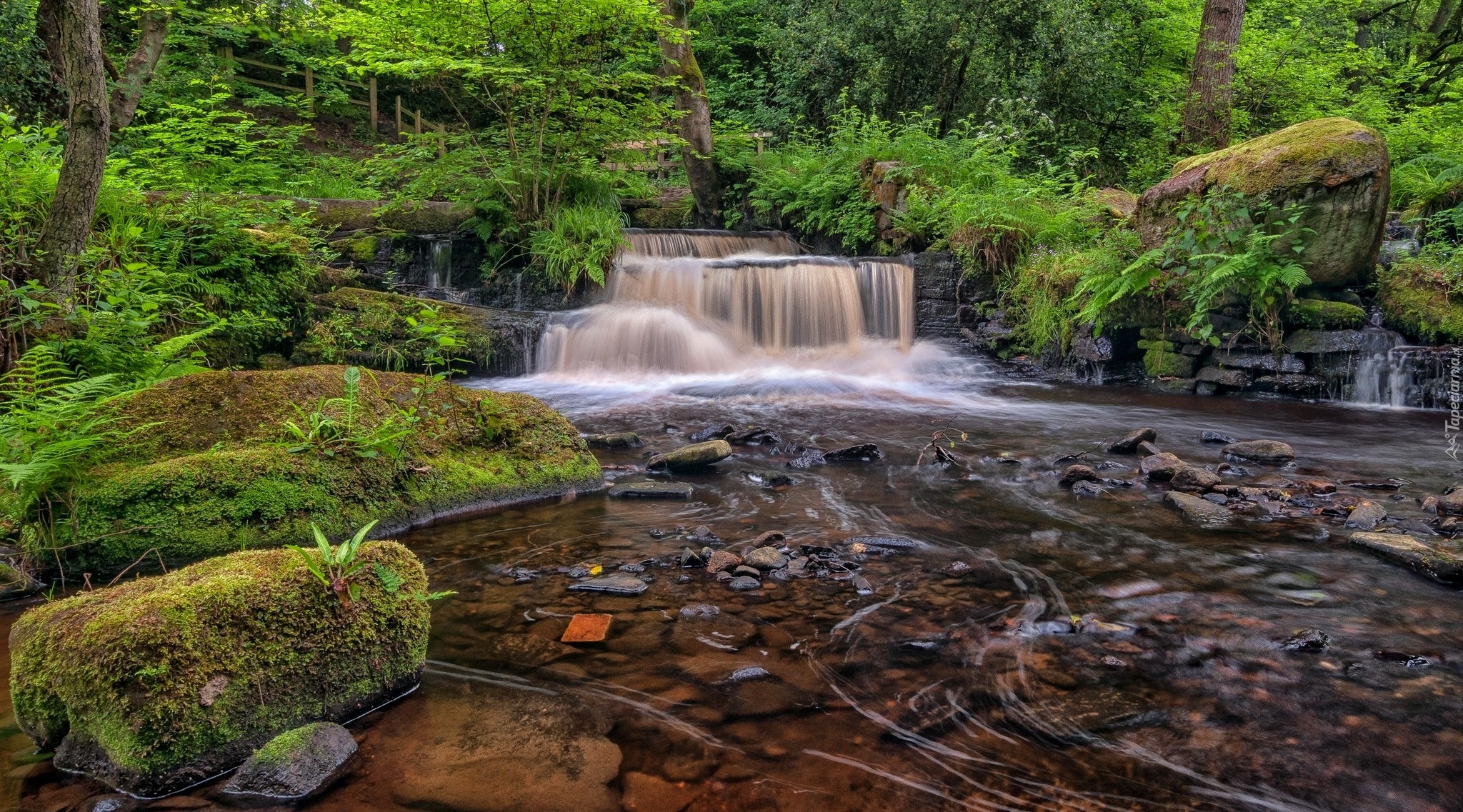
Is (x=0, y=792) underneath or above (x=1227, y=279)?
underneath

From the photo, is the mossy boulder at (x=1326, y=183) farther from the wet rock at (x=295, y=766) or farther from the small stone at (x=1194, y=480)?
the wet rock at (x=295, y=766)

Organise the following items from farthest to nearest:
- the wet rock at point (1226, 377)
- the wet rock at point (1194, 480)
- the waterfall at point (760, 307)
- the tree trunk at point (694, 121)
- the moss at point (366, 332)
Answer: the tree trunk at point (694, 121), the waterfall at point (760, 307), the wet rock at point (1226, 377), the moss at point (366, 332), the wet rock at point (1194, 480)

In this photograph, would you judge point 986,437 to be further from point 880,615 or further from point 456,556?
point 456,556

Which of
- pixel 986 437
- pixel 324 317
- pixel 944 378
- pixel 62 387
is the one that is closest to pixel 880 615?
pixel 62 387

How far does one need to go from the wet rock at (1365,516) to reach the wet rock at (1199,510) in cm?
61

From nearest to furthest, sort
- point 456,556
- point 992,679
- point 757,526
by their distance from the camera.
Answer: point 992,679, point 456,556, point 757,526

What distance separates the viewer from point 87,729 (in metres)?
2.12

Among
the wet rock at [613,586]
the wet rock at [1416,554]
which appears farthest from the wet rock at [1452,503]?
the wet rock at [613,586]

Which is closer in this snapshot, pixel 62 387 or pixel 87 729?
pixel 87 729

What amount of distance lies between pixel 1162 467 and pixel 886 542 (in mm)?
2700

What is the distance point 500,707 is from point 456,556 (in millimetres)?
1534

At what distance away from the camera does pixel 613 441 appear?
266 inches

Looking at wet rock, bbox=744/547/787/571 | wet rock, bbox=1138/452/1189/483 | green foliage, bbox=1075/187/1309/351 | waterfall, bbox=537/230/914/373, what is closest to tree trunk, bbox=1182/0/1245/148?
green foliage, bbox=1075/187/1309/351

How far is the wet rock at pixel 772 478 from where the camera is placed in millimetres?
5621
